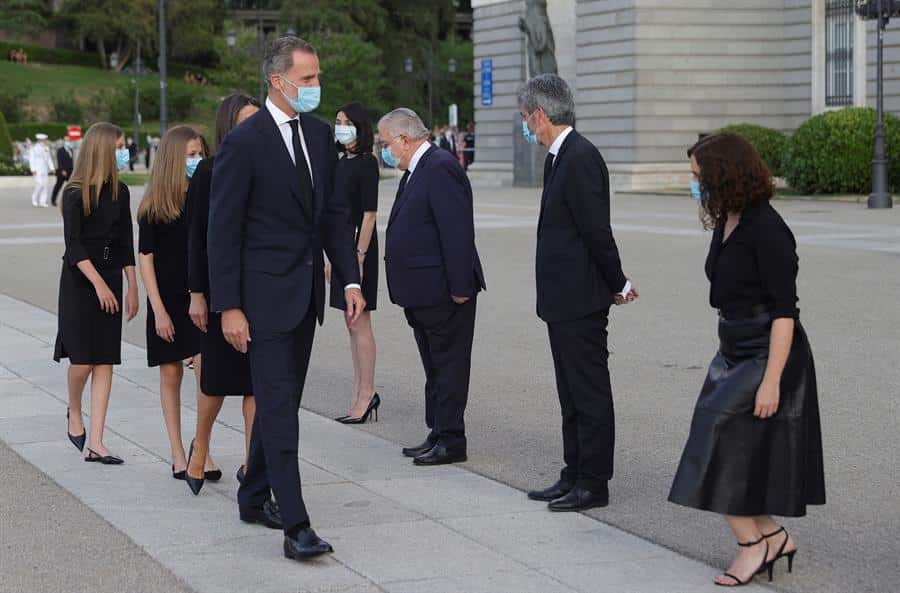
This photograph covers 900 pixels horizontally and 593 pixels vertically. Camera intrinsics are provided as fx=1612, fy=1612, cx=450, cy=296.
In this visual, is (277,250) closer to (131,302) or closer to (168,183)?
(168,183)

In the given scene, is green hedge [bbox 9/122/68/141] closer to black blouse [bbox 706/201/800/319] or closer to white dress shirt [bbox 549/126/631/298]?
white dress shirt [bbox 549/126/631/298]

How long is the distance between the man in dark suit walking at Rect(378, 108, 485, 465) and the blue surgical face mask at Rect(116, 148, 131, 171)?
52.8 inches

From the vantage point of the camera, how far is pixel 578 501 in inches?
275

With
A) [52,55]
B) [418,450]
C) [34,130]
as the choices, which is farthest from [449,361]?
[52,55]

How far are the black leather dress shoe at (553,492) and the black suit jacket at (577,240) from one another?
74 centimetres

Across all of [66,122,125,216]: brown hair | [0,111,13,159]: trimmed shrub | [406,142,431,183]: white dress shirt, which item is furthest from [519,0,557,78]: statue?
[66,122,125,216]: brown hair

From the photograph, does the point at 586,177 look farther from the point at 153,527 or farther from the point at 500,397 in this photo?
the point at 500,397

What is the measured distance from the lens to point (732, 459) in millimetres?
5664

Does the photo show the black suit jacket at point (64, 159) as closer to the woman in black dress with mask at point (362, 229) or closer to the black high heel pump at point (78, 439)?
the woman in black dress with mask at point (362, 229)

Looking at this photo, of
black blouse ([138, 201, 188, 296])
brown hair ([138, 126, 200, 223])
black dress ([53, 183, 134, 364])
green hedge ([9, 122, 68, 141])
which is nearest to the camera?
brown hair ([138, 126, 200, 223])

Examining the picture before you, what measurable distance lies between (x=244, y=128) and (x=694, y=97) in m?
35.2

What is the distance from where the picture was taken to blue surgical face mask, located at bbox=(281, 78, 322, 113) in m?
6.19

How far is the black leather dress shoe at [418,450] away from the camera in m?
8.27

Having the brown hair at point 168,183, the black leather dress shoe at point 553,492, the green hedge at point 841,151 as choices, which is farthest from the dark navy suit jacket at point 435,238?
the green hedge at point 841,151
